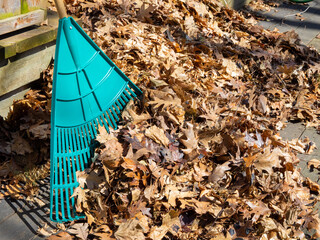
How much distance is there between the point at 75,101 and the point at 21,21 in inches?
37.2

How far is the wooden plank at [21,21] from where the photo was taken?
2.78 meters

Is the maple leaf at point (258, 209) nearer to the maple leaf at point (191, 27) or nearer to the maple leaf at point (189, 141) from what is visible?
the maple leaf at point (189, 141)

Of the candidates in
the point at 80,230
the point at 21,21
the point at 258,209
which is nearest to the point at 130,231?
the point at 80,230

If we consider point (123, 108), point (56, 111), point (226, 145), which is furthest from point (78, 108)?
point (226, 145)

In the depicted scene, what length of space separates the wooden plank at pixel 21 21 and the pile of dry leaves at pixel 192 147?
19.9 inches

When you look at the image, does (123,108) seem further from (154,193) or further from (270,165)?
(270,165)

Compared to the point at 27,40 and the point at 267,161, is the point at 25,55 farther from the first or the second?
Result: the point at 267,161

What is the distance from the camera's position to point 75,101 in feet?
7.98

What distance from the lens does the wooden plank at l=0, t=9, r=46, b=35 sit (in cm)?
278

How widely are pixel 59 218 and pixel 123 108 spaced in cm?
89

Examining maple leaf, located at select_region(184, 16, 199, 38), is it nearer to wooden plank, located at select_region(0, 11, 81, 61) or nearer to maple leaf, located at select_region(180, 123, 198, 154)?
wooden plank, located at select_region(0, 11, 81, 61)

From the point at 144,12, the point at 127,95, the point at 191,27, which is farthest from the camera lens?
the point at 191,27

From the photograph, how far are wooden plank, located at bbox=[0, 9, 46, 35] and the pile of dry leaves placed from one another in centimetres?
51

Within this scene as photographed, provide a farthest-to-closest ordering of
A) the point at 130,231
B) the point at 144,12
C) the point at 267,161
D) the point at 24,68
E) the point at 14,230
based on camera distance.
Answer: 1. the point at 144,12
2. the point at 24,68
3. the point at 267,161
4. the point at 14,230
5. the point at 130,231
